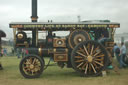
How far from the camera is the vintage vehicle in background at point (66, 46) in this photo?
7797mm

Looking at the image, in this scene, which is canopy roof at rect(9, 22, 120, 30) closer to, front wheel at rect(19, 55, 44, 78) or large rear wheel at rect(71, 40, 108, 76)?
large rear wheel at rect(71, 40, 108, 76)

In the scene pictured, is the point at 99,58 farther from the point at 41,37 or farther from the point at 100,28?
the point at 41,37

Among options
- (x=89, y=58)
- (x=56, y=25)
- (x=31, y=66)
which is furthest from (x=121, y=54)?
(x=31, y=66)

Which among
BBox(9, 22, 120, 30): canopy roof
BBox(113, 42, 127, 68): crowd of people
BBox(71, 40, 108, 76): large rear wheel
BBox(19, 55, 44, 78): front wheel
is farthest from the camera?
BBox(113, 42, 127, 68): crowd of people

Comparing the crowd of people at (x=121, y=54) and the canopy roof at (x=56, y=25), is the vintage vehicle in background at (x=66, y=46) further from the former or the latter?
the crowd of people at (x=121, y=54)

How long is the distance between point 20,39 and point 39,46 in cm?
92

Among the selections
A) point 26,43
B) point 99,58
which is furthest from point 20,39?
point 99,58

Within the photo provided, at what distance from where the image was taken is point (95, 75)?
7.87 metres

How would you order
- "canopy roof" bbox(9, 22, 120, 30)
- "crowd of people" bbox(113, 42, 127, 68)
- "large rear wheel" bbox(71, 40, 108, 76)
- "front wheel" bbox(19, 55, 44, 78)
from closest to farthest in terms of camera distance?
"front wheel" bbox(19, 55, 44, 78)
"large rear wheel" bbox(71, 40, 108, 76)
"canopy roof" bbox(9, 22, 120, 30)
"crowd of people" bbox(113, 42, 127, 68)

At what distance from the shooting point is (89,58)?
7820 millimetres

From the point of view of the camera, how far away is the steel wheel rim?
782cm

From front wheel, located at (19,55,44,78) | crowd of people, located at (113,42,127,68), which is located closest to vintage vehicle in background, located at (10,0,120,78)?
front wheel, located at (19,55,44,78)

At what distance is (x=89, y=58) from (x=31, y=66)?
2.44m

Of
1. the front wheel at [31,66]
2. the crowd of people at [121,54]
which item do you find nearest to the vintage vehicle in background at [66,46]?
the front wheel at [31,66]
